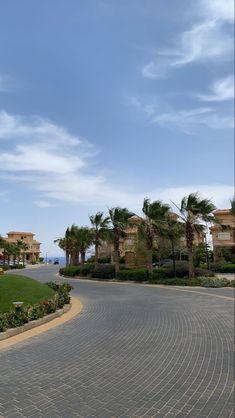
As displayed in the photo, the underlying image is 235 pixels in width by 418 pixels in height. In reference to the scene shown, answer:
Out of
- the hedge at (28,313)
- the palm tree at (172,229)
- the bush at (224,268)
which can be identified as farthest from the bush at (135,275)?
the hedge at (28,313)

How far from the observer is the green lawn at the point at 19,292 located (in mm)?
15035

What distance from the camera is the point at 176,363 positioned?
8.73 meters

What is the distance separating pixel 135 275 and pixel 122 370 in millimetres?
25695

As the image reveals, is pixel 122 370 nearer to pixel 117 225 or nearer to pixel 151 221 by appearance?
pixel 151 221

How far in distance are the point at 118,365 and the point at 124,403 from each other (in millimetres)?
2083

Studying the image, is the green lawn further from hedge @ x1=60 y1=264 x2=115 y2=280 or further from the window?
the window

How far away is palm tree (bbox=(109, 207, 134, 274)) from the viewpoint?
3612 cm

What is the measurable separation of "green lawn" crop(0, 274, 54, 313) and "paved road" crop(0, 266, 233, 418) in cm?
270

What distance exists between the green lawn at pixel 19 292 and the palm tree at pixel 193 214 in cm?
1526

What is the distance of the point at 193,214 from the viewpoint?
3088cm

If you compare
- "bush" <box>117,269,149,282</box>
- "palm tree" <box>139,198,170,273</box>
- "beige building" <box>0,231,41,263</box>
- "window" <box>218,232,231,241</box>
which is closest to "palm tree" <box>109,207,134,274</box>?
"bush" <box>117,269,149,282</box>

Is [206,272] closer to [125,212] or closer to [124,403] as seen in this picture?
[125,212]

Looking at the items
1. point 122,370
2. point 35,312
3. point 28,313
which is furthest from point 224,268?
point 122,370

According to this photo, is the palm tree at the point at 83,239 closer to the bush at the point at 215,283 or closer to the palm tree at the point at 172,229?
the palm tree at the point at 172,229
